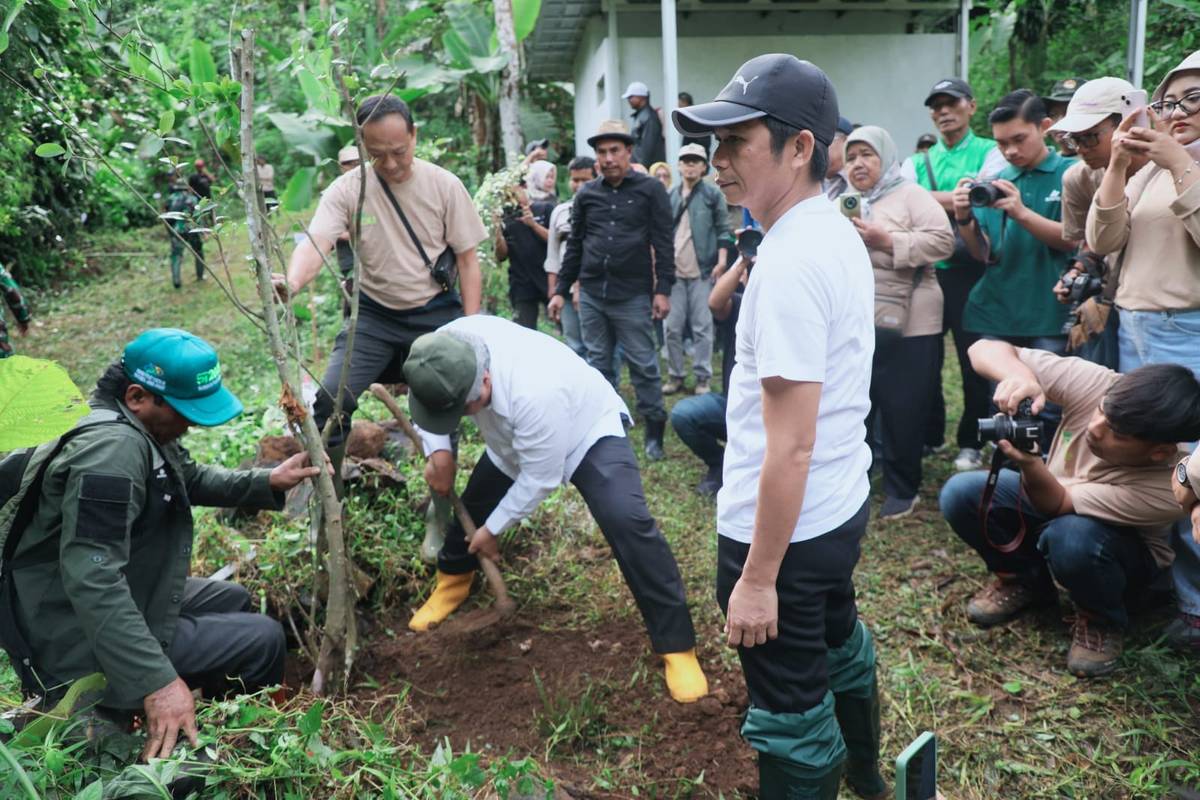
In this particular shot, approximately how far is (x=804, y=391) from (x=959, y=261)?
3.40 m

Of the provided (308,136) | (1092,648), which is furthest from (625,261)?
(308,136)

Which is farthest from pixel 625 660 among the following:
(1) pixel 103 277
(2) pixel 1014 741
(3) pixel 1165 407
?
(1) pixel 103 277

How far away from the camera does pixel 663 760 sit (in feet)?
8.91

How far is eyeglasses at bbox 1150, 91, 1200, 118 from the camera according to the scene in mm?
3107

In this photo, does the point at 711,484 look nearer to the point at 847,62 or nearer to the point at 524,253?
the point at 524,253

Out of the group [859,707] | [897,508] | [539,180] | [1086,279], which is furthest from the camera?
[539,180]

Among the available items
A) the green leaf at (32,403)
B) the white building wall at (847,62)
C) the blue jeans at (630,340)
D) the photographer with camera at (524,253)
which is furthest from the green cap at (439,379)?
the white building wall at (847,62)

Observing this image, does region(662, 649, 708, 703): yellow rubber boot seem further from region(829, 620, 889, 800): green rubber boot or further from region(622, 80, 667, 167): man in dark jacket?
region(622, 80, 667, 167): man in dark jacket

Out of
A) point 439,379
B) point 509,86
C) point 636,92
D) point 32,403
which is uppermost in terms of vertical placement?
point 509,86

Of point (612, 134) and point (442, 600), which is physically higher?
point (612, 134)

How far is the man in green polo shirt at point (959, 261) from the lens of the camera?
15.6 ft

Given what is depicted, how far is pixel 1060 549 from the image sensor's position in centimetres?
298

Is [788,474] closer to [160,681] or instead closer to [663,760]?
[663,760]

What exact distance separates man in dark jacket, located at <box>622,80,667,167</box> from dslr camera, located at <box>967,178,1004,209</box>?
5.14m
